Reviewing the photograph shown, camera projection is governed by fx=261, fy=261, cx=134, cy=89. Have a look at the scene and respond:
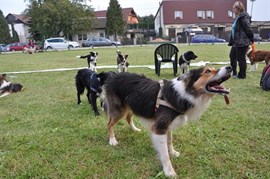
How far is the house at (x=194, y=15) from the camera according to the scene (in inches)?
2215

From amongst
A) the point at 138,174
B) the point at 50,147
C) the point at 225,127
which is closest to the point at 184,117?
the point at 138,174

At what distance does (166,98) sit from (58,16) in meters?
45.0

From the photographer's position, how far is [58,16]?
4406 centimetres

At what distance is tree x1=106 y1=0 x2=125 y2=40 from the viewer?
52.2 metres

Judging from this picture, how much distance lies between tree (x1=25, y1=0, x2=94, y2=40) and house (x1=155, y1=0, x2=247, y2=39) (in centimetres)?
1735

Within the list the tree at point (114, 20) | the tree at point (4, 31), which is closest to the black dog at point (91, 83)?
the tree at point (4, 31)

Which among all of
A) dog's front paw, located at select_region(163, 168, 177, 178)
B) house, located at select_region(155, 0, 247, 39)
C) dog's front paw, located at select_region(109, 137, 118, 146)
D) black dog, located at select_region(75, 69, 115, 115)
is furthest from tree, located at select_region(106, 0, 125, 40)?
dog's front paw, located at select_region(163, 168, 177, 178)

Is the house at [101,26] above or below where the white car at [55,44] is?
above

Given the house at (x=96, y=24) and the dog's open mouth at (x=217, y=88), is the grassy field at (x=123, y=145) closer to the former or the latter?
the dog's open mouth at (x=217, y=88)

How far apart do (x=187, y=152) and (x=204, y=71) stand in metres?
1.38

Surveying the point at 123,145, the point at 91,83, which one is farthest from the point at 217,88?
the point at 91,83

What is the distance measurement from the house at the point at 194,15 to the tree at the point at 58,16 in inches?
683

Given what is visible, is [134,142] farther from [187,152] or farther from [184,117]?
[184,117]

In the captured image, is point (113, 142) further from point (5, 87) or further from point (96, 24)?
point (96, 24)
